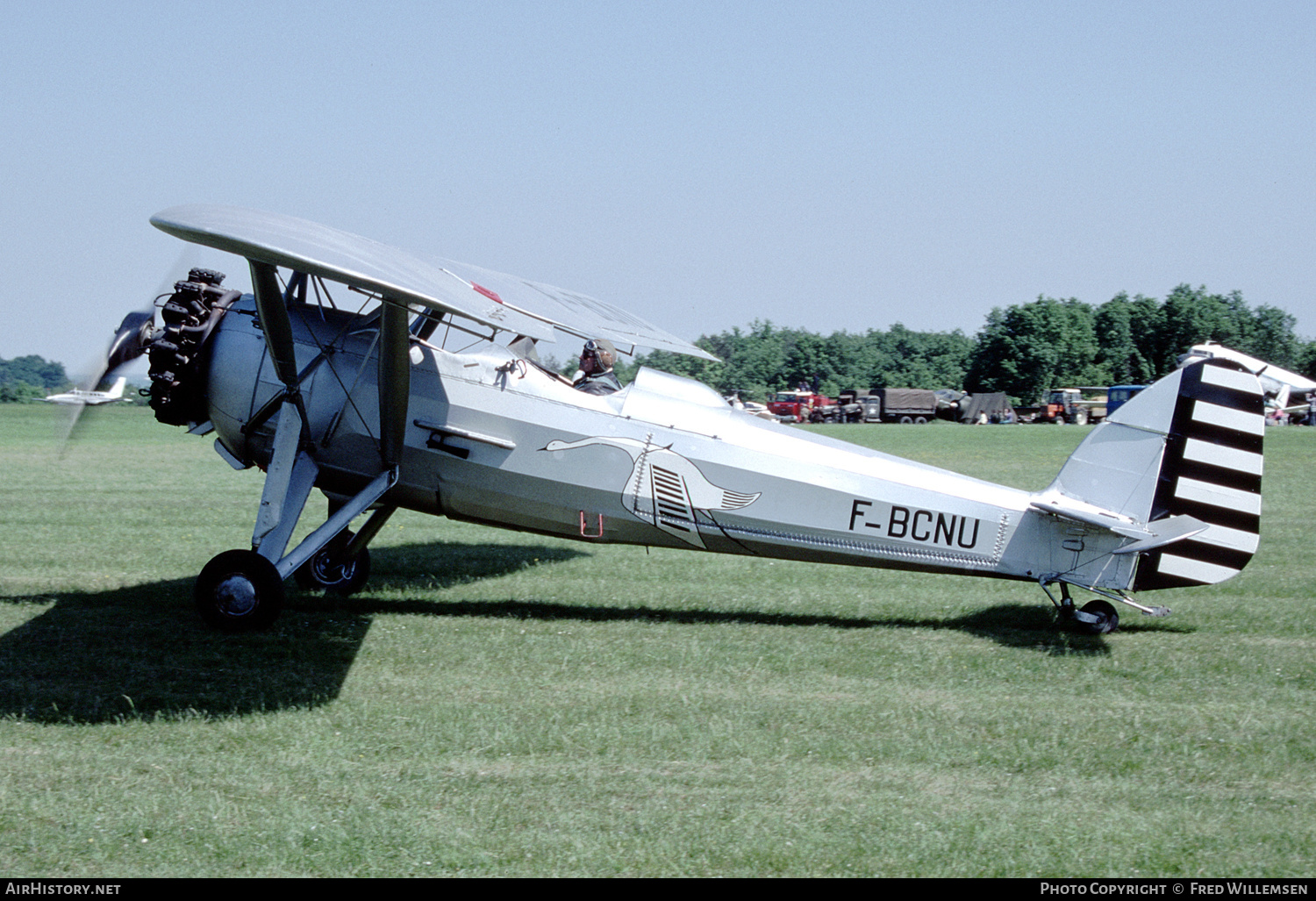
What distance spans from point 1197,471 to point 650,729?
14.4 ft

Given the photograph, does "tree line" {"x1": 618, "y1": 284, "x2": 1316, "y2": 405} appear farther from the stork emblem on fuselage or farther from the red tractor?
the stork emblem on fuselage

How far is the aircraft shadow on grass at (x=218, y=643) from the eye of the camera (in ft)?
19.6

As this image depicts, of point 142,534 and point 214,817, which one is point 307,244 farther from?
point 142,534

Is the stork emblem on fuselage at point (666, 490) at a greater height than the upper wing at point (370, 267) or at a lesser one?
lesser

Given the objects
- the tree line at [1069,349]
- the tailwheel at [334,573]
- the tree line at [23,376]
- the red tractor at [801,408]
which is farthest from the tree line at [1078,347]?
the tailwheel at [334,573]

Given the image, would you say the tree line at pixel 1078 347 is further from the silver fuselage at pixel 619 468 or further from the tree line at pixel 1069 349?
the silver fuselage at pixel 619 468

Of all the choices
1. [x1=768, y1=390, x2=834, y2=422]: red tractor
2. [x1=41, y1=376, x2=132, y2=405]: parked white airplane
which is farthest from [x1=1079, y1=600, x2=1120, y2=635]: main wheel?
[x1=768, y1=390, x2=834, y2=422]: red tractor

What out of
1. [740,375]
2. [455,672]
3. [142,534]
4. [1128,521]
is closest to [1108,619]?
[1128,521]

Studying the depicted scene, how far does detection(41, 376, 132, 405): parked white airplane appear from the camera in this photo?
822cm

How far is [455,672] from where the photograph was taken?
21.9ft

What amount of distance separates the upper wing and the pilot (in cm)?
22

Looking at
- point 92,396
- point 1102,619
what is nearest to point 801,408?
point 1102,619

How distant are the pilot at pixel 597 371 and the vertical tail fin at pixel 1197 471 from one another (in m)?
3.56

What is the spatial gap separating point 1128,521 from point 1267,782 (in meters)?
2.62
